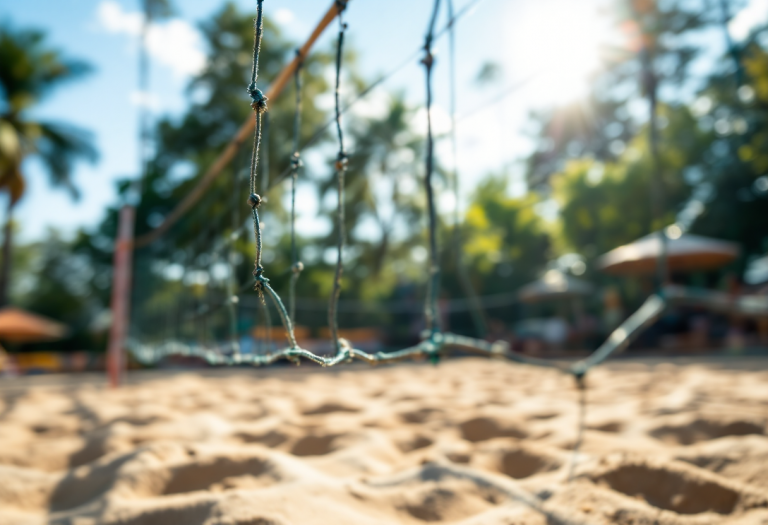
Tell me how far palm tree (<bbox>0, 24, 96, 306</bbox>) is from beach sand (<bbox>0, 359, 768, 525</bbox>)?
1226cm

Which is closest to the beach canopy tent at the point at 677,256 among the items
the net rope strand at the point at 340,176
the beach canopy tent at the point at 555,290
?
the beach canopy tent at the point at 555,290

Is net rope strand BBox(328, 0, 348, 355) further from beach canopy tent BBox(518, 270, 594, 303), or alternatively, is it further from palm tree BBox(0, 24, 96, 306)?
palm tree BBox(0, 24, 96, 306)

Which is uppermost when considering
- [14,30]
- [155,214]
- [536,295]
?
[14,30]

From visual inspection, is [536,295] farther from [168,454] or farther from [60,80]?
[60,80]

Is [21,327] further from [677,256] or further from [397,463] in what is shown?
[677,256]

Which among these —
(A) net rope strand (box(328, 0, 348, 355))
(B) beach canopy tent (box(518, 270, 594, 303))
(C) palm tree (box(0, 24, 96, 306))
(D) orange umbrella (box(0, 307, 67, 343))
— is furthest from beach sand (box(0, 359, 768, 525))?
(C) palm tree (box(0, 24, 96, 306))

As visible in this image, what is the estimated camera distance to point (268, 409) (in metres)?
1.99

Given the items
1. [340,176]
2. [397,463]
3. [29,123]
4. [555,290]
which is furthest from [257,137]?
[29,123]

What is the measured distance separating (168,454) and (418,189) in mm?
15623

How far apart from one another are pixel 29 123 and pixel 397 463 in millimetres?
15122

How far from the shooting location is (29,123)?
12.7 metres

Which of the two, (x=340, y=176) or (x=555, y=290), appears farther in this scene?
(x=555, y=290)

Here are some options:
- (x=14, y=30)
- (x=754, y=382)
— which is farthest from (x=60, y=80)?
(x=754, y=382)

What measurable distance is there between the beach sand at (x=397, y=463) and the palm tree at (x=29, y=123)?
40.2 ft
